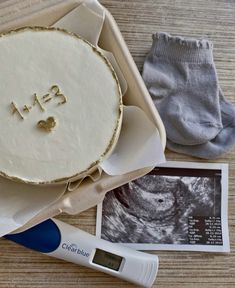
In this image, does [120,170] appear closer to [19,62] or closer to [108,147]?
[108,147]

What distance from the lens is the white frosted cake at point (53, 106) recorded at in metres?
0.52

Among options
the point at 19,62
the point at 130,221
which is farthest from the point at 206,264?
the point at 19,62

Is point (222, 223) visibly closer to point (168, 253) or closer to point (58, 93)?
point (168, 253)

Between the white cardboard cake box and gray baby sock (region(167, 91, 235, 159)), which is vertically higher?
the white cardboard cake box

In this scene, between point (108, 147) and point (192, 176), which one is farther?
point (192, 176)

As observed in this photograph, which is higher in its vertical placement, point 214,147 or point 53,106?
point 53,106

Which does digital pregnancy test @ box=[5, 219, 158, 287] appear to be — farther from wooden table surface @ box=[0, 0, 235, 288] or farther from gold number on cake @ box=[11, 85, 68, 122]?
gold number on cake @ box=[11, 85, 68, 122]

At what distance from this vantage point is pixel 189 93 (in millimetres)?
669

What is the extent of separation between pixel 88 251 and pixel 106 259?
3 cm

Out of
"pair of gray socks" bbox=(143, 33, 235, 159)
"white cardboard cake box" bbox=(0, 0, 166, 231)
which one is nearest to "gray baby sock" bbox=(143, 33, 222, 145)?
"pair of gray socks" bbox=(143, 33, 235, 159)

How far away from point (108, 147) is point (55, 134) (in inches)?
2.4

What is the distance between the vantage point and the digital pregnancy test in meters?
0.59

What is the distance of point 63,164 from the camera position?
20.5 inches

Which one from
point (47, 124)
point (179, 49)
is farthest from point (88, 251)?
point (179, 49)
